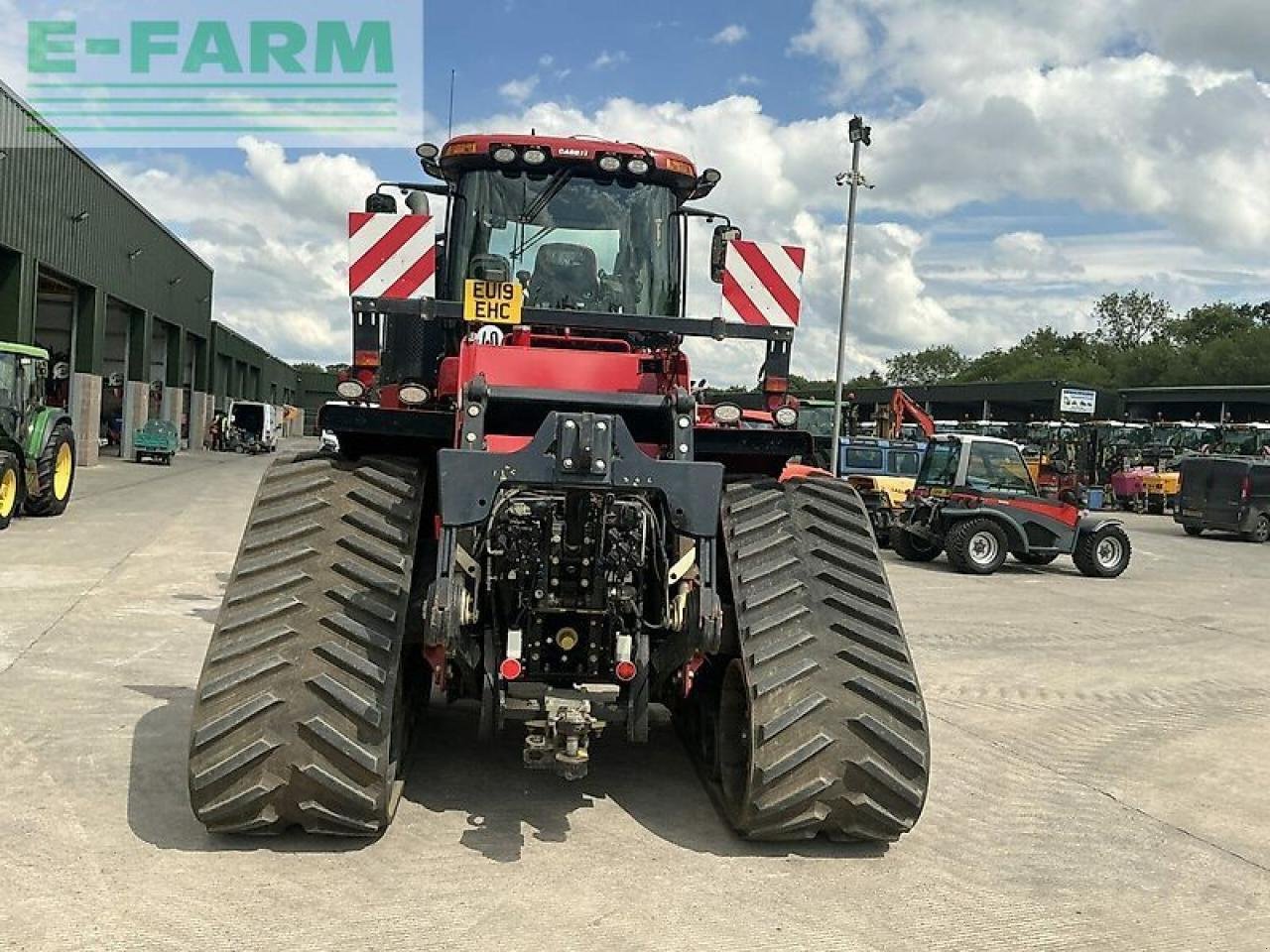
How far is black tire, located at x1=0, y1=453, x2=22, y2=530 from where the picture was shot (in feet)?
51.2

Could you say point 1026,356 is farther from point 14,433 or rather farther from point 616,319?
point 616,319

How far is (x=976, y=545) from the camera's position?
16609mm

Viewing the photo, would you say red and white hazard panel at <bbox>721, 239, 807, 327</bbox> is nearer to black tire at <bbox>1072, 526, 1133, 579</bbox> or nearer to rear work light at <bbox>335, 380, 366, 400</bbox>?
rear work light at <bbox>335, 380, 366, 400</bbox>

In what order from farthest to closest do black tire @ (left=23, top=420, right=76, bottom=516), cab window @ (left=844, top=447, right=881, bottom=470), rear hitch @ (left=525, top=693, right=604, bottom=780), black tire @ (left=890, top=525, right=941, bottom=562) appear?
cab window @ (left=844, top=447, right=881, bottom=470) < black tire @ (left=890, top=525, right=941, bottom=562) < black tire @ (left=23, top=420, right=76, bottom=516) < rear hitch @ (left=525, top=693, right=604, bottom=780)

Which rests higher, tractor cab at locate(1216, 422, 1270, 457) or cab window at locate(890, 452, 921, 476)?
tractor cab at locate(1216, 422, 1270, 457)

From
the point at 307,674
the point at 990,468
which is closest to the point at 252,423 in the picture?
the point at 990,468

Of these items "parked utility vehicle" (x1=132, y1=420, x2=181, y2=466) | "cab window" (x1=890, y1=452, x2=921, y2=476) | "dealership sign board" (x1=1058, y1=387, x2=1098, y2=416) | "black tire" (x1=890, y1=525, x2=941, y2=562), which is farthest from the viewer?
"dealership sign board" (x1=1058, y1=387, x2=1098, y2=416)

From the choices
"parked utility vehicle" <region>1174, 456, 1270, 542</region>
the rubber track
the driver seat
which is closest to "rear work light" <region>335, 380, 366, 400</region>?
the driver seat

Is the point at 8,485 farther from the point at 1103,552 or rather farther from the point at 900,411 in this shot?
the point at 900,411

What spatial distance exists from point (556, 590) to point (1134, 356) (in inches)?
3368

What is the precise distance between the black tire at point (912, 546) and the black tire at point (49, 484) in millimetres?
12464

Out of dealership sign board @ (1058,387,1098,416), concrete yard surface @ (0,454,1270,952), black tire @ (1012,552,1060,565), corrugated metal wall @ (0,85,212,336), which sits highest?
corrugated metal wall @ (0,85,212,336)

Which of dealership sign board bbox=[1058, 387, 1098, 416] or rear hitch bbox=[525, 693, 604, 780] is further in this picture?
dealership sign board bbox=[1058, 387, 1098, 416]

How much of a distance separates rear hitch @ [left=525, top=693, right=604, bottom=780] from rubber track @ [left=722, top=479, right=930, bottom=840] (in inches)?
24.9
